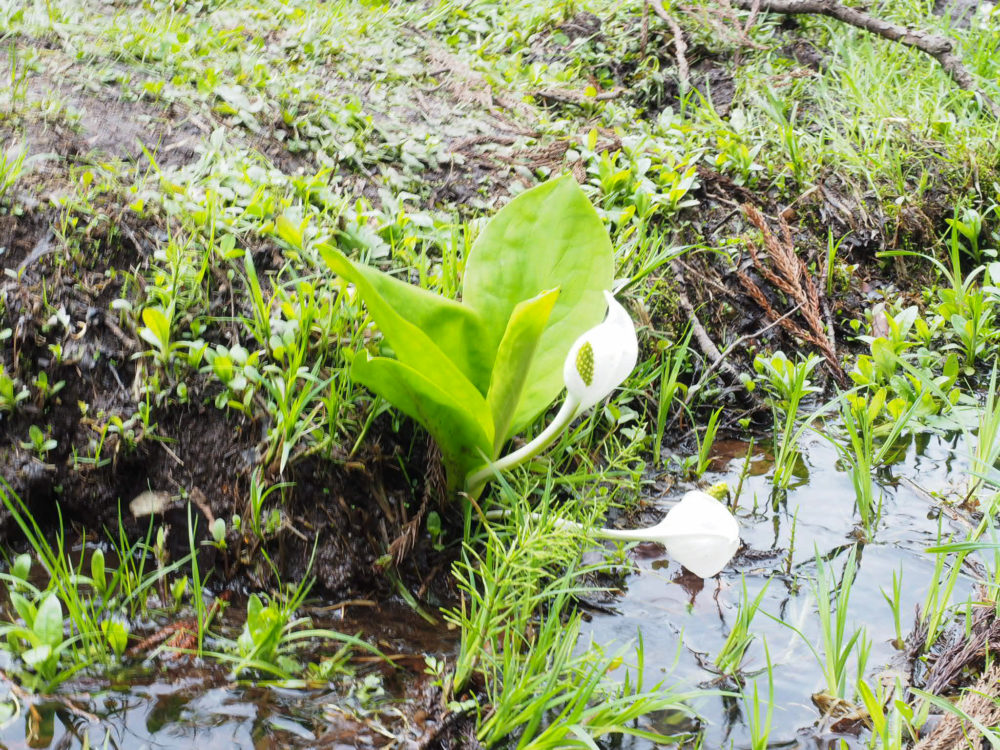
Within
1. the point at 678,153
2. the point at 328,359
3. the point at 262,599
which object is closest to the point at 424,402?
the point at 328,359

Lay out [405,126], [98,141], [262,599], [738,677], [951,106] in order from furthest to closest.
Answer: [951,106], [405,126], [98,141], [262,599], [738,677]

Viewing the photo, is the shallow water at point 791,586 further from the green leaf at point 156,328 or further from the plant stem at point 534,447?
the green leaf at point 156,328

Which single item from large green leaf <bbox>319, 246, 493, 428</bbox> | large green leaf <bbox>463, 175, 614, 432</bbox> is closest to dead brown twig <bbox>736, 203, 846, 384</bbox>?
large green leaf <bbox>463, 175, 614, 432</bbox>

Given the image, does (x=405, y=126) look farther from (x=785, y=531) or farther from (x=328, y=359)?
(x=785, y=531)

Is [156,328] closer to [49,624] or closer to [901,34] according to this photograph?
[49,624]

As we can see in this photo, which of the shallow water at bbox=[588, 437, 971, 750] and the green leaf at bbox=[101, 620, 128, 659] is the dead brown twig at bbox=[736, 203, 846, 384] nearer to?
the shallow water at bbox=[588, 437, 971, 750]

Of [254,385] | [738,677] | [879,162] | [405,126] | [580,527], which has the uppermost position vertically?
[405,126]

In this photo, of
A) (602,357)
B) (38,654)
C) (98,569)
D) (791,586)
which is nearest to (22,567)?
(98,569)
